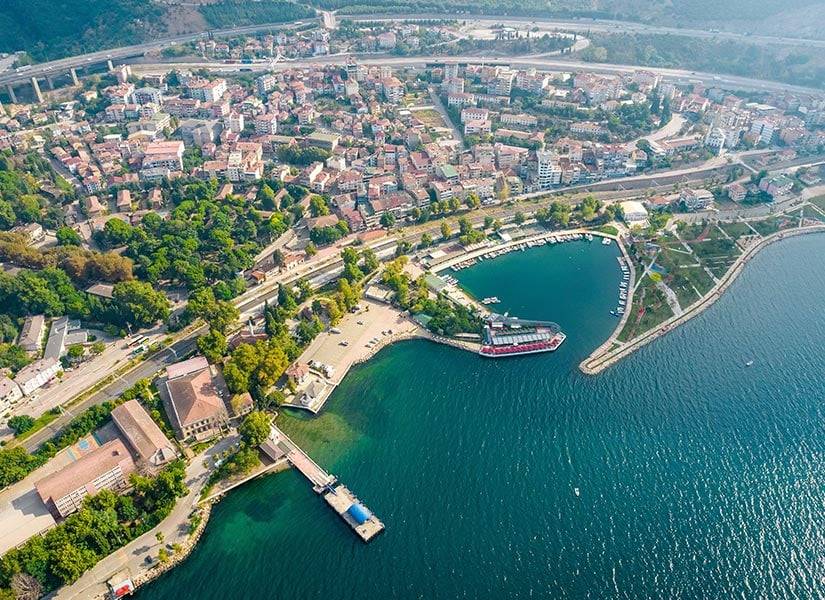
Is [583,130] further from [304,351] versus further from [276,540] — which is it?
[276,540]

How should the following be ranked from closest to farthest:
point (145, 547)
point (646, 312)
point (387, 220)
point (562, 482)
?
point (145, 547) → point (562, 482) → point (646, 312) → point (387, 220)

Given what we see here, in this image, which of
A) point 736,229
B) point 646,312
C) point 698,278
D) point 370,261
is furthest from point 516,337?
point 736,229

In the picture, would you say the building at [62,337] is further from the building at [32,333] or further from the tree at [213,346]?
the tree at [213,346]

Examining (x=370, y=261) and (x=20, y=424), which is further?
(x=370, y=261)

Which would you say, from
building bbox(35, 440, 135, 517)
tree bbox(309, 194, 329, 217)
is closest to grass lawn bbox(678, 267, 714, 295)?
tree bbox(309, 194, 329, 217)

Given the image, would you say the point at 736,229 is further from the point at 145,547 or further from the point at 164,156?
the point at 164,156

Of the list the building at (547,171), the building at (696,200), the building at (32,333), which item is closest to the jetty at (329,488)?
the building at (32,333)
